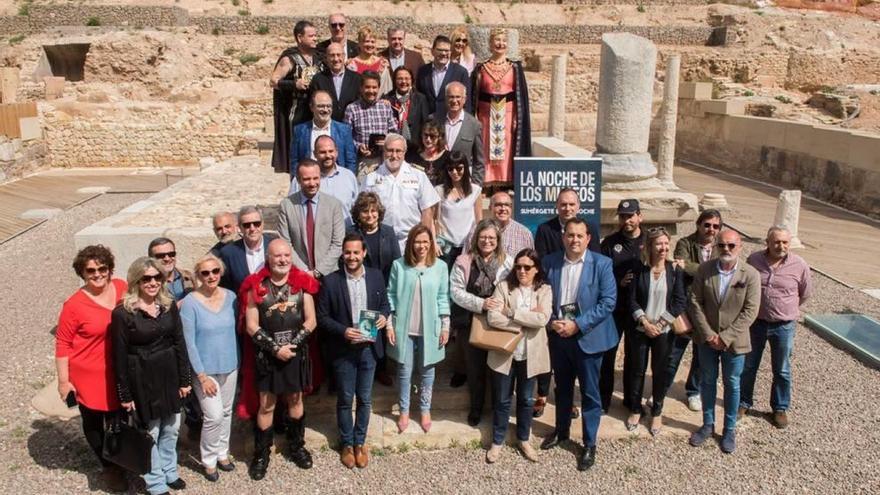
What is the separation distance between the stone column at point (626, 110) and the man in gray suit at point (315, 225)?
3.90 meters

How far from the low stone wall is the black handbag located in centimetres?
1456

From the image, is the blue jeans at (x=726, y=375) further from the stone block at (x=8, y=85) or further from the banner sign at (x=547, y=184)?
the stone block at (x=8, y=85)

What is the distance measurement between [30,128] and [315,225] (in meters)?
16.8

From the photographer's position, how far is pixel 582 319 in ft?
17.0

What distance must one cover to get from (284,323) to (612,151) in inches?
197

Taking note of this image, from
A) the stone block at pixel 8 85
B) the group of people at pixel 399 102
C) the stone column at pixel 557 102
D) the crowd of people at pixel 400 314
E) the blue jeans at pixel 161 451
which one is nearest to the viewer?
the crowd of people at pixel 400 314

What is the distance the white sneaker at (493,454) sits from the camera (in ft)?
17.8

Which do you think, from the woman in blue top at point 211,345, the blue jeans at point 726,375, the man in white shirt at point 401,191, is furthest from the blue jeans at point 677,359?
the woman in blue top at point 211,345

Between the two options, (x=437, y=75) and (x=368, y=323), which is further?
(x=437, y=75)

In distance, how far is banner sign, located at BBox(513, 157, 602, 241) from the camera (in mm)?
6648

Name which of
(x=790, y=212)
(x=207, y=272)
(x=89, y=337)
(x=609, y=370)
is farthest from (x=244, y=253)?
(x=790, y=212)

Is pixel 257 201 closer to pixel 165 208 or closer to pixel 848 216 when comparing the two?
pixel 165 208

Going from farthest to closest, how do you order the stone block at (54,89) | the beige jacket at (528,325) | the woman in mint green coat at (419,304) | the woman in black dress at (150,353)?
the stone block at (54,89) < the woman in mint green coat at (419,304) < the beige jacket at (528,325) < the woman in black dress at (150,353)

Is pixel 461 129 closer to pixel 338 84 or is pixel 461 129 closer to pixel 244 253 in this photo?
pixel 338 84
